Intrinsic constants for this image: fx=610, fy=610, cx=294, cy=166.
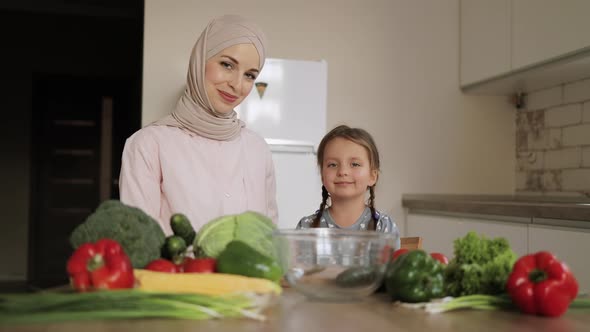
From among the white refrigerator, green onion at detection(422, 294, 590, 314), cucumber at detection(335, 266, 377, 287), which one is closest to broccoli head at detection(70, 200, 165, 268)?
cucumber at detection(335, 266, 377, 287)

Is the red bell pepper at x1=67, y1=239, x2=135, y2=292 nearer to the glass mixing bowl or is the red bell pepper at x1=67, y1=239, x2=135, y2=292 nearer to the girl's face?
the glass mixing bowl

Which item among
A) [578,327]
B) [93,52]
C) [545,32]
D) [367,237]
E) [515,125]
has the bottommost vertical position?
[578,327]

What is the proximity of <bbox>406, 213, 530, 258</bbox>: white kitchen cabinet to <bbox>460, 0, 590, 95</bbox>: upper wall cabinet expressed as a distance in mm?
993

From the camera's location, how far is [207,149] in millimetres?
2008

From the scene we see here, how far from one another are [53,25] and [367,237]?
21.7 ft

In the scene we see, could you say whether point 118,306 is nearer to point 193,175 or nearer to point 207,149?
point 193,175

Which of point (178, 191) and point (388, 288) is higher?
point (178, 191)

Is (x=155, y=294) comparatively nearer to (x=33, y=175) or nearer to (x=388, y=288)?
(x=388, y=288)


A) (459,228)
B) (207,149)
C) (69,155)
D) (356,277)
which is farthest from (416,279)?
(69,155)

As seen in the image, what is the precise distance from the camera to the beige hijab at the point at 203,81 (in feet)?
6.12

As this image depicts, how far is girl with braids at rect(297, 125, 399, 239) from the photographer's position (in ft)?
6.70

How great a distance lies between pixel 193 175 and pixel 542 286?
119 cm

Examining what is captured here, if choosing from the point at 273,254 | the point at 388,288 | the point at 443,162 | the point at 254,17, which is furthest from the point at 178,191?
the point at 443,162

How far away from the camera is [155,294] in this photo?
0.91 m
